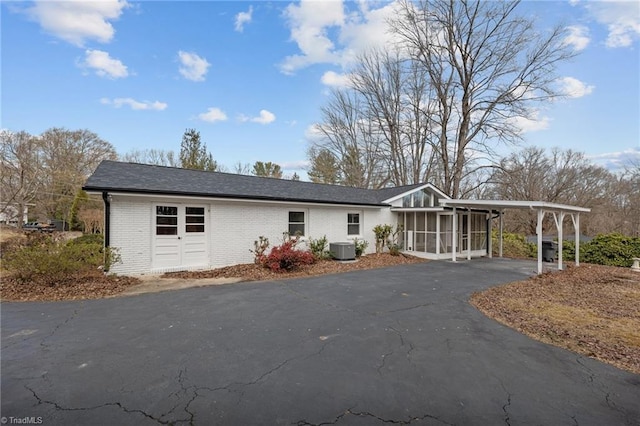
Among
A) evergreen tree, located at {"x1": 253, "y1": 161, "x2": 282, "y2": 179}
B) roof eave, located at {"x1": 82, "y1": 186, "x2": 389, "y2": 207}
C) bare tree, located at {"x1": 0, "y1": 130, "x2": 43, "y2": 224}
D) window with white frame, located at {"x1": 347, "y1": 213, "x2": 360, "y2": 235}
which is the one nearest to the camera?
roof eave, located at {"x1": 82, "y1": 186, "x2": 389, "y2": 207}

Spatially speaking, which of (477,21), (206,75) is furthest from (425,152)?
(206,75)

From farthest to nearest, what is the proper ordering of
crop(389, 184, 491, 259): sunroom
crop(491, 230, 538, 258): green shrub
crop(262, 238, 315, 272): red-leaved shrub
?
crop(491, 230, 538, 258): green shrub
crop(389, 184, 491, 259): sunroom
crop(262, 238, 315, 272): red-leaved shrub

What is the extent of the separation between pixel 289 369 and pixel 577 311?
6165 mm

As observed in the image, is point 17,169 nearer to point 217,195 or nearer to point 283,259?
point 217,195

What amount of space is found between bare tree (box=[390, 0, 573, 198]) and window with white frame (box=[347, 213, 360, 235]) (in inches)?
433

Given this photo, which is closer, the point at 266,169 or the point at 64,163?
the point at 64,163

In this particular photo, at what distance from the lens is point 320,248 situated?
41.8 feet

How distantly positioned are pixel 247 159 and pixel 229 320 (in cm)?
3118

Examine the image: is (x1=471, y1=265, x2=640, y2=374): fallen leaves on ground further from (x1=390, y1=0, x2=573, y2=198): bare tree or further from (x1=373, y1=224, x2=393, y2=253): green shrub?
(x1=390, y1=0, x2=573, y2=198): bare tree

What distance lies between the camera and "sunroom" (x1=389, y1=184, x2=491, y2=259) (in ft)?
46.7

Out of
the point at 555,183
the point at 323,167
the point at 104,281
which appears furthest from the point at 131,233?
the point at 555,183

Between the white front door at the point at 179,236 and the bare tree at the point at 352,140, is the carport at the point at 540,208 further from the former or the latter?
the bare tree at the point at 352,140

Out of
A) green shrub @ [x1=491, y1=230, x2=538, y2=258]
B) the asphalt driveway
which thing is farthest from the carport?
the asphalt driveway

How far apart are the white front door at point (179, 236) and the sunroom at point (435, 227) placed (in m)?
9.52
